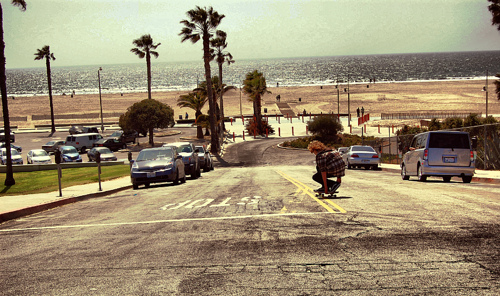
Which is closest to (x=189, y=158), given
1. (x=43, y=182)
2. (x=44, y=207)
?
(x=43, y=182)

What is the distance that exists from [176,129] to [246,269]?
7899 cm

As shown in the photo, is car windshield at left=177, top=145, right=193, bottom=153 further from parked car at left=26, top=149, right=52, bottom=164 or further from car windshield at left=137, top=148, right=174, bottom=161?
parked car at left=26, top=149, right=52, bottom=164

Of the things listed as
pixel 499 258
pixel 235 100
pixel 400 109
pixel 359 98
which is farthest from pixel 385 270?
pixel 235 100

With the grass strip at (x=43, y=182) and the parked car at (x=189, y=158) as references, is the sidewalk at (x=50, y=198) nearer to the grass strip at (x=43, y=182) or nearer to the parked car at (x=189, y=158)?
the grass strip at (x=43, y=182)

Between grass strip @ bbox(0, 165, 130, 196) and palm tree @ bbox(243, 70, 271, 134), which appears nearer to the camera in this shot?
grass strip @ bbox(0, 165, 130, 196)

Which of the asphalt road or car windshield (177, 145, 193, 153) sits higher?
car windshield (177, 145, 193, 153)

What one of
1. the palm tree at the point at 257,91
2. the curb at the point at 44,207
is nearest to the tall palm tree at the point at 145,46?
the palm tree at the point at 257,91

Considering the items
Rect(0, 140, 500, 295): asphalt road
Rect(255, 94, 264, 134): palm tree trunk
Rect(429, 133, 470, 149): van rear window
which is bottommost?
Rect(0, 140, 500, 295): asphalt road

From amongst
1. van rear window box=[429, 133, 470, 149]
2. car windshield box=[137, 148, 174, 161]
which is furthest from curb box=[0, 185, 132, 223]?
van rear window box=[429, 133, 470, 149]

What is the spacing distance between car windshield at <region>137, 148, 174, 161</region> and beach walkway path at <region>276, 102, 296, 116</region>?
77.1 m

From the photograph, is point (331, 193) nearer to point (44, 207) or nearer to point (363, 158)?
point (44, 207)

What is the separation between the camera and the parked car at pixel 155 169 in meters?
21.7

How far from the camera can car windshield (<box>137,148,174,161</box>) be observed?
22703mm

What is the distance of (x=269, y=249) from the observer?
790 cm
